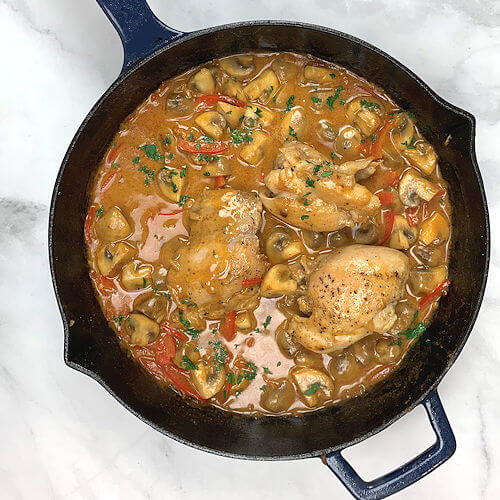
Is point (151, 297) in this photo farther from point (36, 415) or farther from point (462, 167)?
point (462, 167)

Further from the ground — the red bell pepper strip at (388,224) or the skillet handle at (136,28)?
the skillet handle at (136,28)

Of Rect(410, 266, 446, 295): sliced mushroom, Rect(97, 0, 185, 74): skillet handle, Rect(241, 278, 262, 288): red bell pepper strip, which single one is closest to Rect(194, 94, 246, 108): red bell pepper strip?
Rect(97, 0, 185, 74): skillet handle

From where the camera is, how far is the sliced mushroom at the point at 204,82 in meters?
3.45

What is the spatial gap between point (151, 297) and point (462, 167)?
1.92 metres

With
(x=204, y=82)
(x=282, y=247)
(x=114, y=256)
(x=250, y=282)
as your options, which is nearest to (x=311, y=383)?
(x=250, y=282)

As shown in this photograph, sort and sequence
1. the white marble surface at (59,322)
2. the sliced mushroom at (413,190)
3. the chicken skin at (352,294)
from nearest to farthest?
the chicken skin at (352,294) < the sliced mushroom at (413,190) < the white marble surface at (59,322)

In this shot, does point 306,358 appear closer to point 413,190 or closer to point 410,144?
point 413,190

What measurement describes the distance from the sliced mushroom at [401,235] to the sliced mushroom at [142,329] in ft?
4.73

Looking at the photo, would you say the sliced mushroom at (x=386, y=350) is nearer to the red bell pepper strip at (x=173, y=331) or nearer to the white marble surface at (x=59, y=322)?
the white marble surface at (x=59, y=322)

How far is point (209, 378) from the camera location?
348 centimetres

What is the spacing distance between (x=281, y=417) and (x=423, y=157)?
1758 mm

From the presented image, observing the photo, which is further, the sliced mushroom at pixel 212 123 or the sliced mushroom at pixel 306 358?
the sliced mushroom at pixel 306 358

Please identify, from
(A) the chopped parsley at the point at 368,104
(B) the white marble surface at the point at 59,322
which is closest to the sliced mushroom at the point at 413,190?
(A) the chopped parsley at the point at 368,104

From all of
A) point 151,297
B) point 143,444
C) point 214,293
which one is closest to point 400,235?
point 214,293
